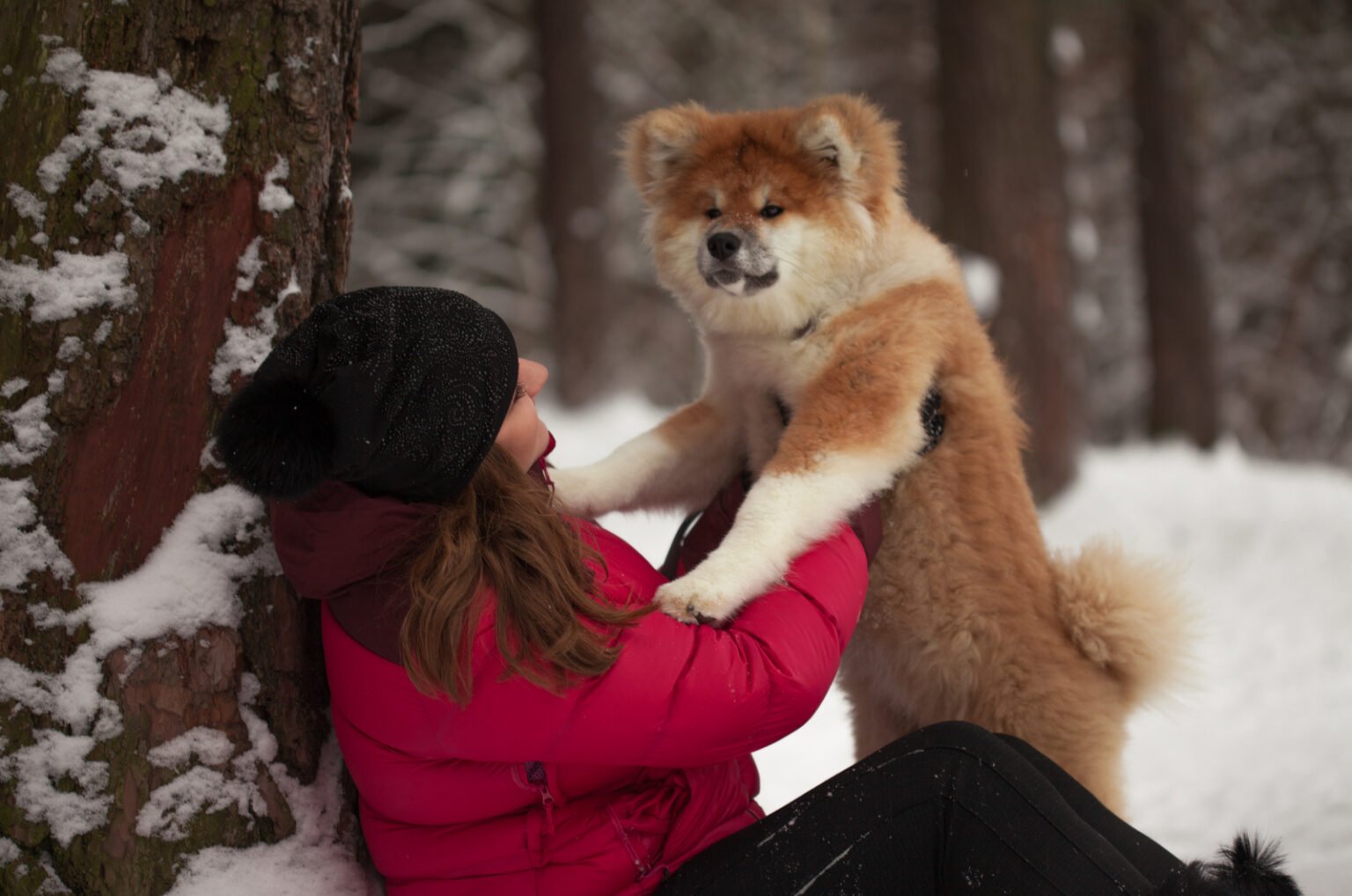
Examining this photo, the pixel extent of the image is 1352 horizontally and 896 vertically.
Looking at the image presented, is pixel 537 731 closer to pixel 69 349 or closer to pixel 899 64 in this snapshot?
pixel 69 349

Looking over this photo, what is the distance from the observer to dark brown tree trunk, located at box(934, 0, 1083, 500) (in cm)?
693

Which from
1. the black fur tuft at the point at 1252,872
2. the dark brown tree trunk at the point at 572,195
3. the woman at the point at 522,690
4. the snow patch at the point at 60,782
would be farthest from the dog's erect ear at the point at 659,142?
the dark brown tree trunk at the point at 572,195

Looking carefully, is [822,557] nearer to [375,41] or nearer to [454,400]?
[454,400]

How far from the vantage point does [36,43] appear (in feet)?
5.76

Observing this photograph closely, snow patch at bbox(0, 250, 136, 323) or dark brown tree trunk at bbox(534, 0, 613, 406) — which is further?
dark brown tree trunk at bbox(534, 0, 613, 406)

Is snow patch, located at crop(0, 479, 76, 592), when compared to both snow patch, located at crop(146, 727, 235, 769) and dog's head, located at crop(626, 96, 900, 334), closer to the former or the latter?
snow patch, located at crop(146, 727, 235, 769)

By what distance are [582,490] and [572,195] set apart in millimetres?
6815

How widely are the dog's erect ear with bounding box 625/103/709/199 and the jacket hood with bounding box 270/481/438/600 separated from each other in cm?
145

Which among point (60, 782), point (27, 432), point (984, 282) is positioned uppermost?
point (984, 282)

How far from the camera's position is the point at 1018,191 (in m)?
6.95

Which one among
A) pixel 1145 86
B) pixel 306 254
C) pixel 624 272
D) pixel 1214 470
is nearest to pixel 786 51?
pixel 624 272

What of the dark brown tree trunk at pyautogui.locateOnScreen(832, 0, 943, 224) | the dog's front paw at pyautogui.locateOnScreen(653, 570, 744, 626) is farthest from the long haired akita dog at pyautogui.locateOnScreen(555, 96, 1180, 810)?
the dark brown tree trunk at pyautogui.locateOnScreen(832, 0, 943, 224)

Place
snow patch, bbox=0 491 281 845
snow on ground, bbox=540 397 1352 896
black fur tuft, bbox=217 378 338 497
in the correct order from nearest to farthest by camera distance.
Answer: black fur tuft, bbox=217 378 338 497
snow patch, bbox=0 491 281 845
snow on ground, bbox=540 397 1352 896

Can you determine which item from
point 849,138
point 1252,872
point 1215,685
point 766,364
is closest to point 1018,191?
point 1215,685
